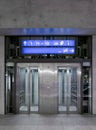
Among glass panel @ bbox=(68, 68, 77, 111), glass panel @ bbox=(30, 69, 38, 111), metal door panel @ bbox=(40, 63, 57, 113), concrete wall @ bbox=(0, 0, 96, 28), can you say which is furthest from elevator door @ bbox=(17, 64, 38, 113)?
concrete wall @ bbox=(0, 0, 96, 28)

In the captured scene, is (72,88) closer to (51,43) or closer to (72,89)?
(72,89)

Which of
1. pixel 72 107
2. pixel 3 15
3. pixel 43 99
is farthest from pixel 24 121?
pixel 3 15

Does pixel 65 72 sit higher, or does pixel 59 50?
pixel 59 50

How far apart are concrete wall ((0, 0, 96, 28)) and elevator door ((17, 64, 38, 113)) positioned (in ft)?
10.1

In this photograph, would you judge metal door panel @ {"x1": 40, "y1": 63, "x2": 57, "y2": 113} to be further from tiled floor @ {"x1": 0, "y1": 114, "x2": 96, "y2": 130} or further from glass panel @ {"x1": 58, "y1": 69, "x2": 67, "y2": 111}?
tiled floor @ {"x1": 0, "y1": 114, "x2": 96, "y2": 130}

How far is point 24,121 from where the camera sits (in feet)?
28.9

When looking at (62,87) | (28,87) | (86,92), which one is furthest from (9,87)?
(86,92)

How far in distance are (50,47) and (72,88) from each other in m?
1.96

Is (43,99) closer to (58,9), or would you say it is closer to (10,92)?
(10,92)

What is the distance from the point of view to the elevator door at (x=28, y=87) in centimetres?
1068

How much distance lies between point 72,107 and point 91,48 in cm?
258

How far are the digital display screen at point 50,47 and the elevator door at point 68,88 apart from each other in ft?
2.68

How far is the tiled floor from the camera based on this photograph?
7.81 m

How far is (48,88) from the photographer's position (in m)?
10.6
